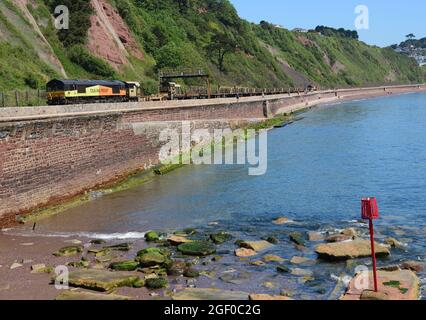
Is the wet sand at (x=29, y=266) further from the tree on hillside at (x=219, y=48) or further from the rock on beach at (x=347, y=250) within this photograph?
the tree on hillside at (x=219, y=48)

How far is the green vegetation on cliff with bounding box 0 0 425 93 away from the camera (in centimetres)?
5016

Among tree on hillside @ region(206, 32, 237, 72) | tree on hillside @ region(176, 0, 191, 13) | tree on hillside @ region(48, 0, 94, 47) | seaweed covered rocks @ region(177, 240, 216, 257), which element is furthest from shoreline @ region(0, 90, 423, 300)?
tree on hillside @ region(176, 0, 191, 13)

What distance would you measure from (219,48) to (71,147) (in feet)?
257

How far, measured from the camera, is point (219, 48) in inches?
4035

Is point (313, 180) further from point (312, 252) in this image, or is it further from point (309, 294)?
Result: point (309, 294)

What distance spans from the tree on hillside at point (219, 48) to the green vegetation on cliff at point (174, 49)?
0.64ft

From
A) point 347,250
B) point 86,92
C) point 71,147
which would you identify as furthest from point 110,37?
point 347,250

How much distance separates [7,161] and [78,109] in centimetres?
898

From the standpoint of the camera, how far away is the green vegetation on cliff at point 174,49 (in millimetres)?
50156

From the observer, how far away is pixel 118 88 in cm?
4856

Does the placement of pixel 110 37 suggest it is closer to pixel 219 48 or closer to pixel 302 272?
pixel 219 48

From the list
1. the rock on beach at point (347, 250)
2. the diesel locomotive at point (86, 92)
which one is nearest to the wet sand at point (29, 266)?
the rock on beach at point (347, 250)
